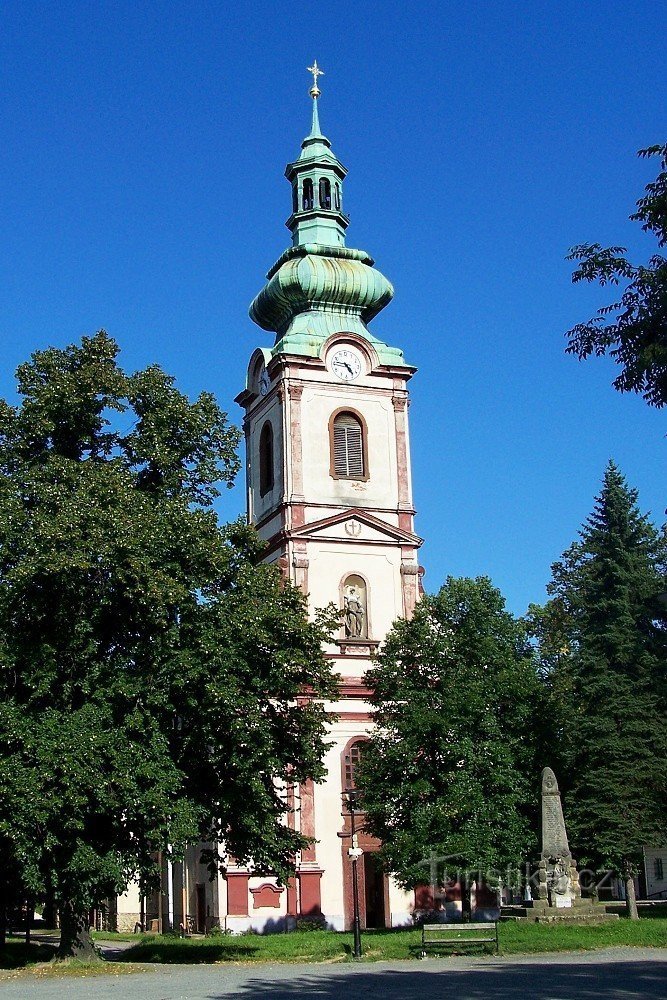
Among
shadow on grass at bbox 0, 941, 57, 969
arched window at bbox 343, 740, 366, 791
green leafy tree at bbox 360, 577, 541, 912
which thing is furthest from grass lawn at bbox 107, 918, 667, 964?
arched window at bbox 343, 740, 366, 791

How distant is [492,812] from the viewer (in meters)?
37.6

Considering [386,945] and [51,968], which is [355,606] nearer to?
[386,945]

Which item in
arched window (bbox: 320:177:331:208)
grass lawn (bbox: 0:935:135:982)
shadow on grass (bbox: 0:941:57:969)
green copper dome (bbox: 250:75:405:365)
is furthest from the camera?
arched window (bbox: 320:177:331:208)

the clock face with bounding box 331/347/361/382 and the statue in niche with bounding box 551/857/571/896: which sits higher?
the clock face with bounding box 331/347/361/382

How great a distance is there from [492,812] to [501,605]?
712 cm

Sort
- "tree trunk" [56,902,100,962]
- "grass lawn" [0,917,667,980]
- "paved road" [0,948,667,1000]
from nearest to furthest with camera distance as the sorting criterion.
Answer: "paved road" [0,948,667,1000] → "grass lawn" [0,917,667,980] → "tree trunk" [56,902,100,962]

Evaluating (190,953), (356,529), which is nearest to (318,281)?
(356,529)

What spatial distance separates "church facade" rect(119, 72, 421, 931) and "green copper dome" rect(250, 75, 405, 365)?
0.19 ft

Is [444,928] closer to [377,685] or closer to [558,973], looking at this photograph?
[558,973]

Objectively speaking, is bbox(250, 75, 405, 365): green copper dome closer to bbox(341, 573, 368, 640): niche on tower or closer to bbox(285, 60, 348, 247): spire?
bbox(285, 60, 348, 247): spire

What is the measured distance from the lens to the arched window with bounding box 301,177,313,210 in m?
55.1

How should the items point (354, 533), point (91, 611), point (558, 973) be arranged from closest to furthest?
1. point (558, 973)
2. point (91, 611)
3. point (354, 533)

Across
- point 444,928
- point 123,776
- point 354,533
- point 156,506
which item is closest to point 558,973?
point 444,928

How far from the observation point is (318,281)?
51.9 metres
